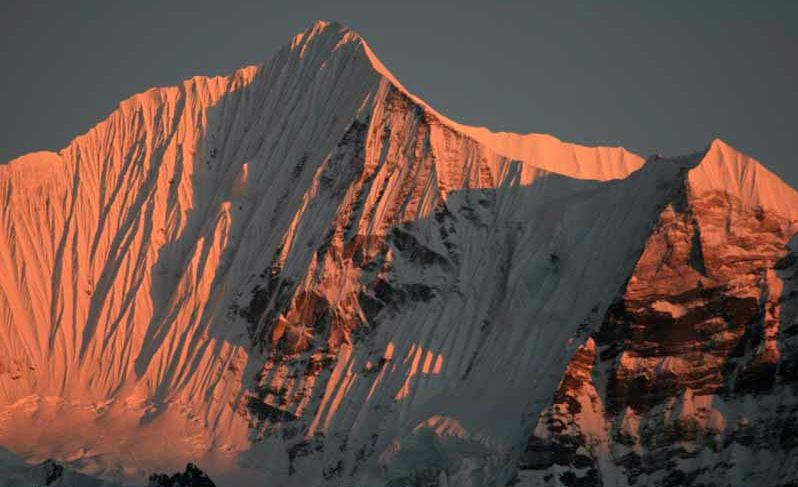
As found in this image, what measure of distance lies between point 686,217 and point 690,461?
21431 mm

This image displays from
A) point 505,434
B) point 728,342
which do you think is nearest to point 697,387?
point 728,342

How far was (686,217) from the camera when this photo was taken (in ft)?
650

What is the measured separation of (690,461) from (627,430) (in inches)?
220

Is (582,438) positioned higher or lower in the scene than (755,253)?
lower

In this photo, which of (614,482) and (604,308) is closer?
(614,482)

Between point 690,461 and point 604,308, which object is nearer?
point 690,461

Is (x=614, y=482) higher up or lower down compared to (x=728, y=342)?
lower down

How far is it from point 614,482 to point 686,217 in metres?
23.6

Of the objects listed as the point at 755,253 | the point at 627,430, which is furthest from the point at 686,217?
the point at 627,430

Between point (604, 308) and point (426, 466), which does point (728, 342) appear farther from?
point (426, 466)

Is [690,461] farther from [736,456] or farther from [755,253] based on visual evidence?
[755,253]

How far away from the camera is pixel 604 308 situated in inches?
7844

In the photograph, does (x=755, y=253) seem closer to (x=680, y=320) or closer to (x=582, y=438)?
(x=680, y=320)

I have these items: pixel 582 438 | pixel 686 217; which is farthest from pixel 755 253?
pixel 582 438
